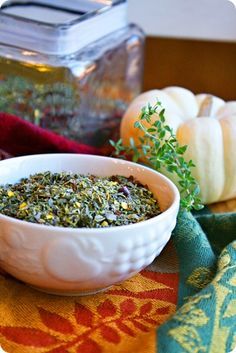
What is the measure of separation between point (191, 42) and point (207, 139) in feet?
1.37

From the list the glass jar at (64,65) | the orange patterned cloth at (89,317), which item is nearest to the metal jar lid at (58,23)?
the glass jar at (64,65)

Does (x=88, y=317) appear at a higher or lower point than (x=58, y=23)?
lower

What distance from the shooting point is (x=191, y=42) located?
3.55ft

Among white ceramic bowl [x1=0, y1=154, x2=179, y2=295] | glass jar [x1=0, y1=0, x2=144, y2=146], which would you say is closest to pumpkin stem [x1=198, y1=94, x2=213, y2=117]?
glass jar [x1=0, y1=0, x2=144, y2=146]

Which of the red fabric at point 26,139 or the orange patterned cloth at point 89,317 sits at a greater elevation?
the red fabric at point 26,139

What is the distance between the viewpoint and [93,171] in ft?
2.09

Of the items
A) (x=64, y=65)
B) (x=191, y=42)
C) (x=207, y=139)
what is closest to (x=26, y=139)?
(x=64, y=65)

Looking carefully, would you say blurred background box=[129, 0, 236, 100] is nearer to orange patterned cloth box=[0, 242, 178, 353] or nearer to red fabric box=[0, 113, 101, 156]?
red fabric box=[0, 113, 101, 156]

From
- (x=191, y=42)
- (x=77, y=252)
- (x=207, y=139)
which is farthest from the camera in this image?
(x=191, y=42)

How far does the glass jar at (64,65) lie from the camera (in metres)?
0.76

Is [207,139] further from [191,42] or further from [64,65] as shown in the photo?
[191,42]

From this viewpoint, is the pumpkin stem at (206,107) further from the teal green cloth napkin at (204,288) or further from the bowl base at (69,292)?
the bowl base at (69,292)

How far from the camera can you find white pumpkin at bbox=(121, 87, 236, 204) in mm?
718

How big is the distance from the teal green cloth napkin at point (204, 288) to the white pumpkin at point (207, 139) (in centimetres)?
7
